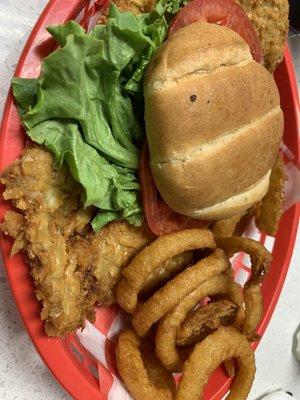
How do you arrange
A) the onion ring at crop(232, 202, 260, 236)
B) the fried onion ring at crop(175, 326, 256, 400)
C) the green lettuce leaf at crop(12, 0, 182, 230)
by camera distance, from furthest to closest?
1. the onion ring at crop(232, 202, 260, 236)
2. the fried onion ring at crop(175, 326, 256, 400)
3. the green lettuce leaf at crop(12, 0, 182, 230)

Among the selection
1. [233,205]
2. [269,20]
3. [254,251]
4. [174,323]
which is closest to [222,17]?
[269,20]

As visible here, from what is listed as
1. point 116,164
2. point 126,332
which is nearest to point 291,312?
point 126,332

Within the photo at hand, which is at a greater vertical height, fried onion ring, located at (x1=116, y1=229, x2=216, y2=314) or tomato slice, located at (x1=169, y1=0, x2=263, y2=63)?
tomato slice, located at (x1=169, y1=0, x2=263, y2=63)

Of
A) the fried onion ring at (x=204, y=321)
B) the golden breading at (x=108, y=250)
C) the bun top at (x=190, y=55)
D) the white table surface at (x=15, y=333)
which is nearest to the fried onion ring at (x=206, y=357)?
the fried onion ring at (x=204, y=321)

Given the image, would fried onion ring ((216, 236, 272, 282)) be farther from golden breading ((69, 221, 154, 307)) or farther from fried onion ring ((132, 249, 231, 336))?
golden breading ((69, 221, 154, 307))

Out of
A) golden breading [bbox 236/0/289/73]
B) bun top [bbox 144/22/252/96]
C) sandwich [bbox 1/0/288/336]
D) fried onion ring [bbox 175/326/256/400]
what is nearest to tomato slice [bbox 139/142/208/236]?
sandwich [bbox 1/0/288/336]
